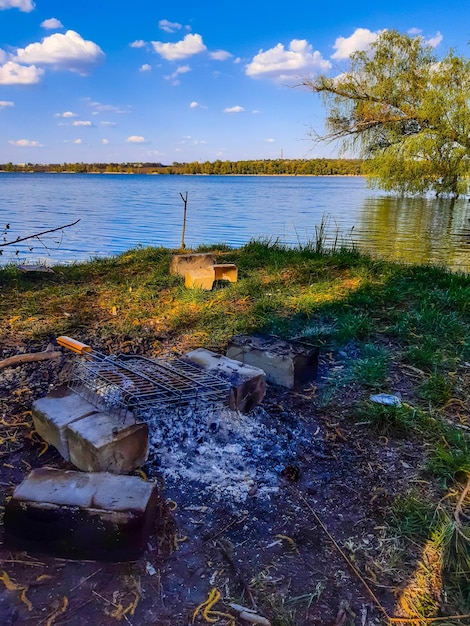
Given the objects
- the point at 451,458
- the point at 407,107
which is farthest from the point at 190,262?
the point at 407,107

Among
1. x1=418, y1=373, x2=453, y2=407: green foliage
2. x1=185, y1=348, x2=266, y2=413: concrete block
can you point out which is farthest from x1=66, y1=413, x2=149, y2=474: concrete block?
x1=418, y1=373, x2=453, y2=407: green foliage

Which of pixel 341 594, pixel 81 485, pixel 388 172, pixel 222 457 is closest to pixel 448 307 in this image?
pixel 222 457

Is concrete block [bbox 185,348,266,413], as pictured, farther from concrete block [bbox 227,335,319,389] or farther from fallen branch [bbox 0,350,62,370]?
fallen branch [bbox 0,350,62,370]

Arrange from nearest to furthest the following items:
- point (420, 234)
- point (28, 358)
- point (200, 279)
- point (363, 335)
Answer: point (28, 358) < point (363, 335) < point (200, 279) < point (420, 234)

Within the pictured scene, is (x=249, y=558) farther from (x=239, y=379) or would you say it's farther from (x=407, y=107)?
(x=407, y=107)

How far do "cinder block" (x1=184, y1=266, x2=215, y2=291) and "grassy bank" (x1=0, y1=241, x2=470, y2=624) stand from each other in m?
0.18

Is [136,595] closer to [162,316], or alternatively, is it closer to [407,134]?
[162,316]

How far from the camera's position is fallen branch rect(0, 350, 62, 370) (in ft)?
10.5

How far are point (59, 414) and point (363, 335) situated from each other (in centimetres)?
272

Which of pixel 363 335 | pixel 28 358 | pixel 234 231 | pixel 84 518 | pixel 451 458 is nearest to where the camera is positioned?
pixel 84 518

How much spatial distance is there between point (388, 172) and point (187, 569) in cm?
1920

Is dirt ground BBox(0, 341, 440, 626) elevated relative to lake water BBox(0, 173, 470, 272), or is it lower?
lower

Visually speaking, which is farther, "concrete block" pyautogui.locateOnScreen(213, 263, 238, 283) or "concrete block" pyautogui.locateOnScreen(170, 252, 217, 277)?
"concrete block" pyautogui.locateOnScreen(170, 252, 217, 277)

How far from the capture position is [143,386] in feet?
8.69
